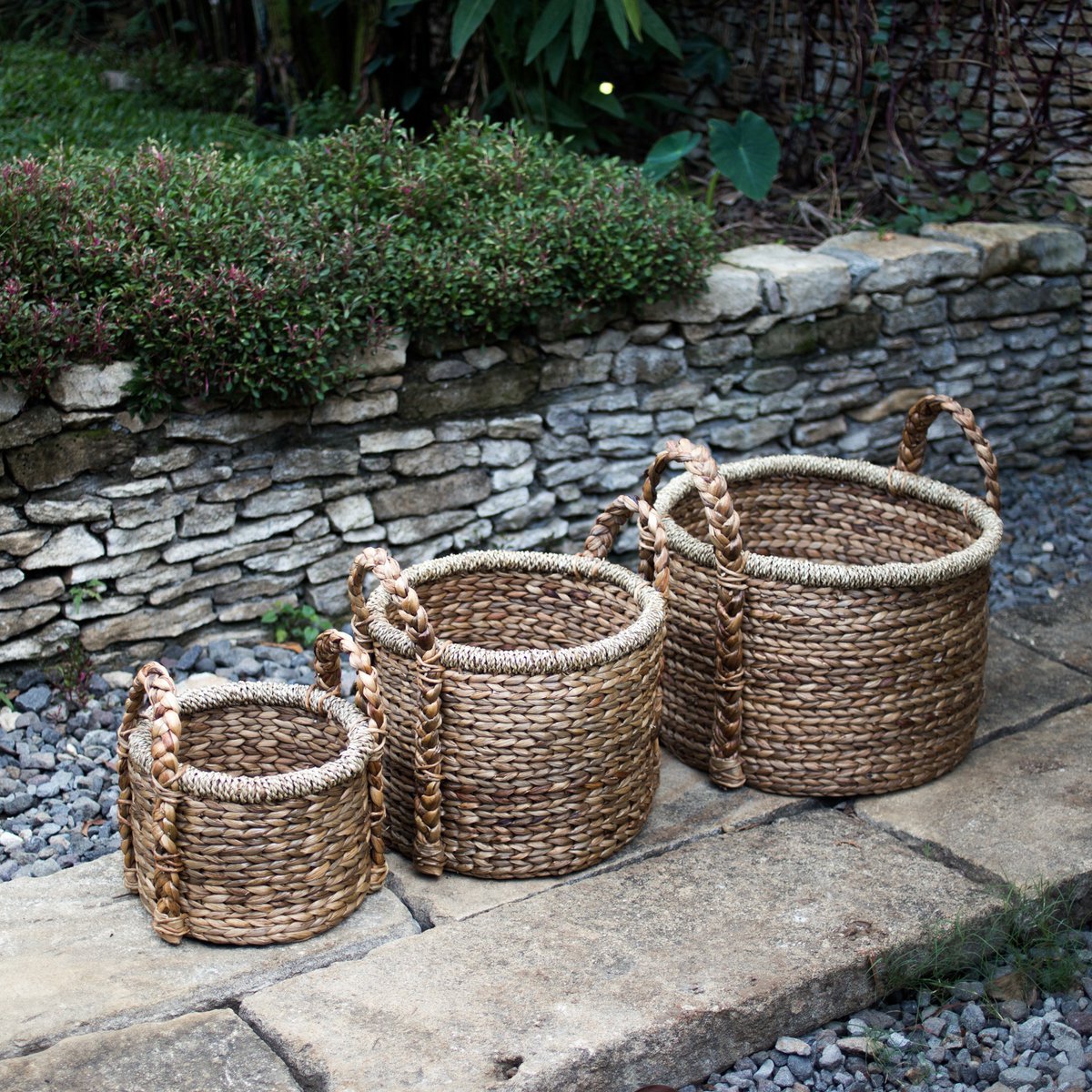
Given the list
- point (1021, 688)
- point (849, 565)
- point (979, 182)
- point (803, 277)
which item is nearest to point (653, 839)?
point (849, 565)

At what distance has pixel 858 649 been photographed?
2.58m

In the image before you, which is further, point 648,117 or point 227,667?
point 648,117

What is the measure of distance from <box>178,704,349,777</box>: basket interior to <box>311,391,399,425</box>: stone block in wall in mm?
1020

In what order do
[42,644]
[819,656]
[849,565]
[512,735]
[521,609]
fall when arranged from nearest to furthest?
[512,735] < [819,656] < [521,609] < [849,565] < [42,644]

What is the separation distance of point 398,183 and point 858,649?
1.74 m

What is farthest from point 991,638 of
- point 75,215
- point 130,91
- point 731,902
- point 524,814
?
point 130,91

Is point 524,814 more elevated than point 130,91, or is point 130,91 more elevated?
point 130,91

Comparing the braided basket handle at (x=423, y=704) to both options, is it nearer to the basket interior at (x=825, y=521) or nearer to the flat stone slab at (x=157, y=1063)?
the flat stone slab at (x=157, y=1063)

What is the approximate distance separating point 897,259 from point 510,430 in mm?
1458

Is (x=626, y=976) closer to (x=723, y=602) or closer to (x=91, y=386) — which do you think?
(x=723, y=602)

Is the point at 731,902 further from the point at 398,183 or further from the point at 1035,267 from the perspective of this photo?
the point at 1035,267

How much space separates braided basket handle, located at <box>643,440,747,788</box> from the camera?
2.52 meters

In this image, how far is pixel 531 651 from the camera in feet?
7.88

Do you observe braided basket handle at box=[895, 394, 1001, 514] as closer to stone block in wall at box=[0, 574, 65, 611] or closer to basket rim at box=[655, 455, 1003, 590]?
basket rim at box=[655, 455, 1003, 590]
